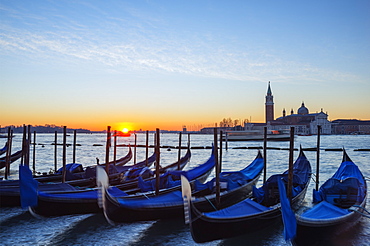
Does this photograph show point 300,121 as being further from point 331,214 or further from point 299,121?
point 331,214

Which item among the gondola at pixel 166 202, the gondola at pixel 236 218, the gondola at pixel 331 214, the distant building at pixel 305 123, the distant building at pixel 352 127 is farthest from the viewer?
the distant building at pixel 352 127

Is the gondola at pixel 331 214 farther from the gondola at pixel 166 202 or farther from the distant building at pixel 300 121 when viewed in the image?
the distant building at pixel 300 121

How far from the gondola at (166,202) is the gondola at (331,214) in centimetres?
161

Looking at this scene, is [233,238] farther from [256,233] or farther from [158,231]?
[158,231]

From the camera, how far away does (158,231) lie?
19.1ft

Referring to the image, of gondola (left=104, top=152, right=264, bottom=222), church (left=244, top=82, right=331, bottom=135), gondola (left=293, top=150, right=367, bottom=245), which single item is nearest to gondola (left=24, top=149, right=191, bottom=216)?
gondola (left=104, top=152, right=264, bottom=222)

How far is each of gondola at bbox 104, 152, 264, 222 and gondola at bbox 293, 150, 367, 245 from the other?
5.28 feet

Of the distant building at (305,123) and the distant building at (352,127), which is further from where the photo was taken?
the distant building at (352,127)

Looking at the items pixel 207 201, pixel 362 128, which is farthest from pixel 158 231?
pixel 362 128

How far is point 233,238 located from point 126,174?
13.7 ft

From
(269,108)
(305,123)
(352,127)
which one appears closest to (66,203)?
(305,123)

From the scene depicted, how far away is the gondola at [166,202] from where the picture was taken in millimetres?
5508

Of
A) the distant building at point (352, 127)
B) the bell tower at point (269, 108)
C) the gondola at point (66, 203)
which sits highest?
the bell tower at point (269, 108)

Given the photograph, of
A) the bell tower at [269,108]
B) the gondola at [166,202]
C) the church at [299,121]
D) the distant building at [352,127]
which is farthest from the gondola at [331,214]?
the distant building at [352,127]
